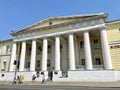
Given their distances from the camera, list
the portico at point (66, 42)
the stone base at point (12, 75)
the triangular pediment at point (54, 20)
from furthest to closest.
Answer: the stone base at point (12, 75) → the triangular pediment at point (54, 20) → the portico at point (66, 42)

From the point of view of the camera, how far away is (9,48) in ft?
115

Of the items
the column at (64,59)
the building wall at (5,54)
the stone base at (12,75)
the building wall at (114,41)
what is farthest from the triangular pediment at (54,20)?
the stone base at (12,75)

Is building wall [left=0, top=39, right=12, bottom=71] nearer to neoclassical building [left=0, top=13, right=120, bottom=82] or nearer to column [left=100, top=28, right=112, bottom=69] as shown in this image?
neoclassical building [left=0, top=13, right=120, bottom=82]

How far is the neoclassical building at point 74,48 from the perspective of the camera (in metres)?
22.3

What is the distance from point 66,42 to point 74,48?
2885 millimetres

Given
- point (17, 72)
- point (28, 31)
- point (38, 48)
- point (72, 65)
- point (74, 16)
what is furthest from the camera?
point (38, 48)

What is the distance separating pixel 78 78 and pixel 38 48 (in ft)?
48.7

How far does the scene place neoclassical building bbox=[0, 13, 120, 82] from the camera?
22297 mm

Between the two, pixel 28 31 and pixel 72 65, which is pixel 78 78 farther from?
pixel 28 31

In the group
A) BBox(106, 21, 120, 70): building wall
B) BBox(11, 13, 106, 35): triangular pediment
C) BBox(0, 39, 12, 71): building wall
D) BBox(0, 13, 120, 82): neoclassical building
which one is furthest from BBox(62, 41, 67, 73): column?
BBox(0, 39, 12, 71): building wall

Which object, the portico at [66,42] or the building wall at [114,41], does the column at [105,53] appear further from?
the building wall at [114,41]

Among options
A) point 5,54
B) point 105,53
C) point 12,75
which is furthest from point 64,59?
point 5,54

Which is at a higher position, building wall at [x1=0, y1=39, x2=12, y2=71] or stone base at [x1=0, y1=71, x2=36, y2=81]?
building wall at [x1=0, y1=39, x2=12, y2=71]

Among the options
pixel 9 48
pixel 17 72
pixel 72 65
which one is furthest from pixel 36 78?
pixel 9 48
